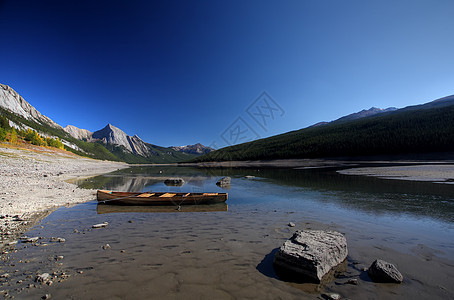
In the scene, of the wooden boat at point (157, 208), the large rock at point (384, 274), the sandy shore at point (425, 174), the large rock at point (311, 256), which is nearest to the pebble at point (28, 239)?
the wooden boat at point (157, 208)

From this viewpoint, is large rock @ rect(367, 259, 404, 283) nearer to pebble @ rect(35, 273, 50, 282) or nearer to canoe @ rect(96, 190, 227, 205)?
pebble @ rect(35, 273, 50, 282)

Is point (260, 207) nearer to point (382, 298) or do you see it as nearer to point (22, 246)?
point (382, 298)

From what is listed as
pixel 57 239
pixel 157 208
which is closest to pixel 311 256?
pixel 57 239

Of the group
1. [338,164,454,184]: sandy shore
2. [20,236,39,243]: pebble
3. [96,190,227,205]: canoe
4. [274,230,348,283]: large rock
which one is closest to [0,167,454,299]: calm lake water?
[274,230,348,283]: large rock

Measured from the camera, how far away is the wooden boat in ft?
51.0

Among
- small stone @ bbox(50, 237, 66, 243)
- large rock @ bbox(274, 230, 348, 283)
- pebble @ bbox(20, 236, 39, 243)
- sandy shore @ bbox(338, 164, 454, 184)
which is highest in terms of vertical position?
pebble @ bbox(20, 236, 39, 243)

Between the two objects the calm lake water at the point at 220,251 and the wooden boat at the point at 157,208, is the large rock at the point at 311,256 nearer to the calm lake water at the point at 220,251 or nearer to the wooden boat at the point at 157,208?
the calm lake water at the point at 220,251

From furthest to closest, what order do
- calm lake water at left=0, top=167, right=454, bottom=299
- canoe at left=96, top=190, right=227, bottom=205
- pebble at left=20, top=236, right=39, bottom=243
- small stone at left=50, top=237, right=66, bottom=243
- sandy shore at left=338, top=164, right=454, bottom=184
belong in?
sandy shore at left=338, top=164, right=454, bottom=184 < canoe at left=96, top=190, right=227, bottom=205 < small stone at left=50, top=237, right=66, bottom=243 < pebble at left=20, top=236, right=39, bottom=243 < calm lake water at left=0, top=167, right=454, bottom=299

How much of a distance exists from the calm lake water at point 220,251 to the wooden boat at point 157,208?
0.28 meters

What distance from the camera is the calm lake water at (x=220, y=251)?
547cm

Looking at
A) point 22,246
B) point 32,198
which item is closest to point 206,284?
point 22,246

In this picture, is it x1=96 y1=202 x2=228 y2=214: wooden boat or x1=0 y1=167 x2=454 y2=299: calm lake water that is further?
x1=96 y1=202 x2=228 y2=214: wooden boat

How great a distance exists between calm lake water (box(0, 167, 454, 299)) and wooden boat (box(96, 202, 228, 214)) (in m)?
0.28

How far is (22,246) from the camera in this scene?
7949 mm
